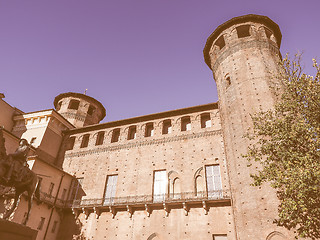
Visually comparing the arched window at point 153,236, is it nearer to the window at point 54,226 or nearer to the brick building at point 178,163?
the brick building at point 178,163

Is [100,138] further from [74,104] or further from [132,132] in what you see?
[74,104]

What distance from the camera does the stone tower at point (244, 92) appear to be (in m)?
12.0

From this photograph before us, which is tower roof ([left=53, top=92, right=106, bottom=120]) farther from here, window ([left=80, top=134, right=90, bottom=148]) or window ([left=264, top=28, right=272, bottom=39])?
window ([left=264, top=28, right=272, bottom=39])

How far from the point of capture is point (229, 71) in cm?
1777

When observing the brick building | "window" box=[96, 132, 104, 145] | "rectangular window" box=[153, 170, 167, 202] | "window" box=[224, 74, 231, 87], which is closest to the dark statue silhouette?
the brick building

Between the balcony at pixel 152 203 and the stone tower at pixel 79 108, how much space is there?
1097cm

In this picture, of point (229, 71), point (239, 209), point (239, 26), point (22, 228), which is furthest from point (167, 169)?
point (239, 26)

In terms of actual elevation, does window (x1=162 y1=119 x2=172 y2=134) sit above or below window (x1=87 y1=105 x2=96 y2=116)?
below

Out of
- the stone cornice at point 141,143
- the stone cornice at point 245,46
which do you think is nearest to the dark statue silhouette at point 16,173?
the stone cornice at point 141,143

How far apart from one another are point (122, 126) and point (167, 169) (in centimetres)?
625

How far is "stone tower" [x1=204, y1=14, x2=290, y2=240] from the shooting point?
472 inches

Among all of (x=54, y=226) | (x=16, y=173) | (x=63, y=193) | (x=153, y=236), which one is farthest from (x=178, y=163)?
(x=16, y=173)

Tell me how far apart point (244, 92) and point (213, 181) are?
6350mm

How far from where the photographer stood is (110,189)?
57.5 ft
